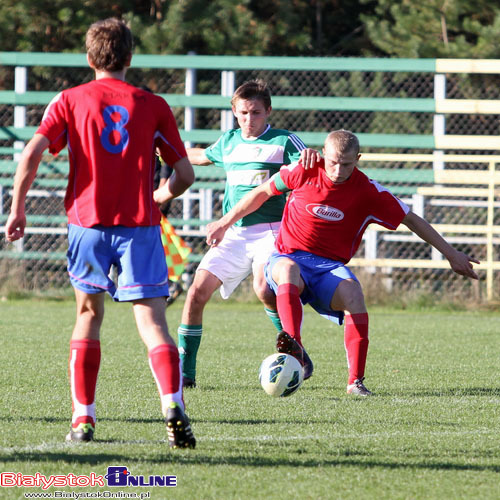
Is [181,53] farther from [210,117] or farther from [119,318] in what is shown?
[119,318]

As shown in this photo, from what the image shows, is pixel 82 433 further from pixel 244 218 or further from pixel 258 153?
pixel 258 153

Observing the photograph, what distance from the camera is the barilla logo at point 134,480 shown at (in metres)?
3.31

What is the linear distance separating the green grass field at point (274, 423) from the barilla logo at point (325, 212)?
99 cm

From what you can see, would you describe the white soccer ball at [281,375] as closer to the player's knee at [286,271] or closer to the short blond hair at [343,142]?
the player's knee at [286,271]

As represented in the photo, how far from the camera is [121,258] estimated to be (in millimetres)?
3906

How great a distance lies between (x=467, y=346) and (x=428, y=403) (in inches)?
111

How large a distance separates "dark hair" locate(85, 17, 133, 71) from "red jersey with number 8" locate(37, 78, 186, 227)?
77 mm

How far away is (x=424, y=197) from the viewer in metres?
13.5

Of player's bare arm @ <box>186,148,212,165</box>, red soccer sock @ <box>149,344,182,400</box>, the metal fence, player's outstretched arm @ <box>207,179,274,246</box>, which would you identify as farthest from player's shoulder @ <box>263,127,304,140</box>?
the metal fence

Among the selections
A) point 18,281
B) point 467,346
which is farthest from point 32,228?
point 467,346

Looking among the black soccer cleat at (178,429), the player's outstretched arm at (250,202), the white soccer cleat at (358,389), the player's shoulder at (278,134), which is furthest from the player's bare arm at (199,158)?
the black soccer cleat at (178,429)

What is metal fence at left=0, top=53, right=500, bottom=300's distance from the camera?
1245 cm

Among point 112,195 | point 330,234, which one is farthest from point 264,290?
point 112,195

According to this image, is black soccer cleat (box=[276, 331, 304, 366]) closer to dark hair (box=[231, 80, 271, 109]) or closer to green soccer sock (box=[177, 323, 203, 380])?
green soccer sock (box=[177, 323, 203, 380])
